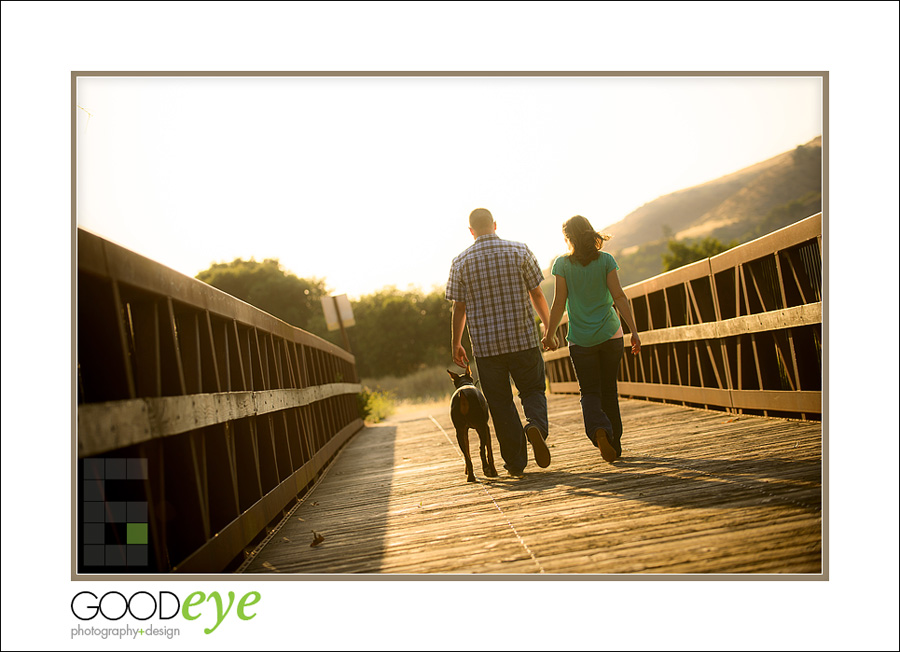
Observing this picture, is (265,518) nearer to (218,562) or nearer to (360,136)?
(218,562)

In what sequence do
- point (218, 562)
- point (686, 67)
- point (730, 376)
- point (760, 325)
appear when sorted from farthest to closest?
1. point (730, 376)
2. point (760, 325)
3. point (686, 67)
4. point (218, 562)

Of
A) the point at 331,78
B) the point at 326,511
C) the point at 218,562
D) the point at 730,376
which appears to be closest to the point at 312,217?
the point at 331,78

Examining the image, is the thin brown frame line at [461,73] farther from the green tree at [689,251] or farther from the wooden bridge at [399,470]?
the green tree at [689,251]

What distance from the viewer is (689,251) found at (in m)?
35.9

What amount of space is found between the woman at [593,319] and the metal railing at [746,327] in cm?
116

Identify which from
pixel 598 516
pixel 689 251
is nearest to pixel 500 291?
pixel 598 516

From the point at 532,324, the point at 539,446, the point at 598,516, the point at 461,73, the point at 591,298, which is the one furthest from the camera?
the point at 532,324

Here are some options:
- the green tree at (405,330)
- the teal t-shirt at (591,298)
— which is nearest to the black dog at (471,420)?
the teal t-shirt at (591,298)

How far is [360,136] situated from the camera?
425 cm

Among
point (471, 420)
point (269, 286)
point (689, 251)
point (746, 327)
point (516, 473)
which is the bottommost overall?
point (516, 473)

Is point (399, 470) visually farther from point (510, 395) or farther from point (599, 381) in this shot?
point (599, 381)

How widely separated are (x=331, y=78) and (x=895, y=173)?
2.78 metres

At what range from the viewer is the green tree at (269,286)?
5.80 metres

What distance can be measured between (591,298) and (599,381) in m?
0.53
